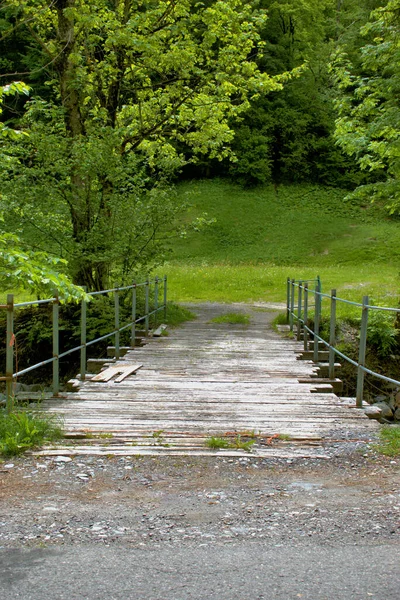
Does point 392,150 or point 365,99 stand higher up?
point 365,99

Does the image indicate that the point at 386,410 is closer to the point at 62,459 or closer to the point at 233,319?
the point at 233,319

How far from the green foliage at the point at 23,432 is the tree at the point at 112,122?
20.9ft

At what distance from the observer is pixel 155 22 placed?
1525 centimetres

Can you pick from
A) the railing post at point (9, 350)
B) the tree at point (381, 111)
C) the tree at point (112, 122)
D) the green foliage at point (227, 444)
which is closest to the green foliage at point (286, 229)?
the tree at point (112, 122)

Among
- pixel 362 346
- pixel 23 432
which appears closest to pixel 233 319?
pixel 362 346

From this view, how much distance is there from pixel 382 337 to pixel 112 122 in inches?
311

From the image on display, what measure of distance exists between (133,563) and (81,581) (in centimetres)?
27

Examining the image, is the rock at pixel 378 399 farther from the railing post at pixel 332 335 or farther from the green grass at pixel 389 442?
the green grass at pixel 389 442

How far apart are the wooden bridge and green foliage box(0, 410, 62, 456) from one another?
0.16 meters

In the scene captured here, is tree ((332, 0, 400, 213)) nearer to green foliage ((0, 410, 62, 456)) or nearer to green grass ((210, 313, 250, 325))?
green grass ((210, 313, 250, 325))

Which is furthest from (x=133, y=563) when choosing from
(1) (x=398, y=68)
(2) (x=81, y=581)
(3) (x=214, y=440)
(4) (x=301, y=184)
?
(4) (x=301, y=184)

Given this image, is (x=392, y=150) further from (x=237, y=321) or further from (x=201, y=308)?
(x=201, y=308)

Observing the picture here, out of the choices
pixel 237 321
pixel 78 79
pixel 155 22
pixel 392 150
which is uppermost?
Answer: pixel 155 22

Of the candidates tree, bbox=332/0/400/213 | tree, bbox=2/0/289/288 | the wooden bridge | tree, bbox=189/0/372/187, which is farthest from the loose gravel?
tree, bbox=189/0/372/187
